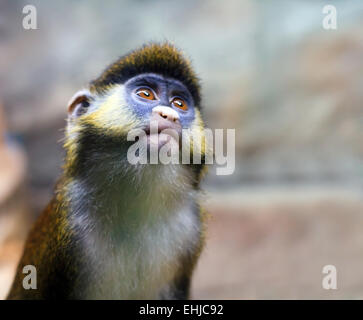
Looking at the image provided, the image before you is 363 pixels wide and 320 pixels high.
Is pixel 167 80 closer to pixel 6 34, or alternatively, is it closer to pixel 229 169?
pixel 229 169

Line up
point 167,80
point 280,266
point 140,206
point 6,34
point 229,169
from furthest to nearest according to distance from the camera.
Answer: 1. point 280,266
2. point 6,34
3. point 229,169
4. point 167,80
5. point 140,206

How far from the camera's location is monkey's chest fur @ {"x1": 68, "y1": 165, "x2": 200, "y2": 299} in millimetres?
2555

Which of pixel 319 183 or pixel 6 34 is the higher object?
pixel 6 34

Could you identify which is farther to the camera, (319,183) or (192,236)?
(319,183)

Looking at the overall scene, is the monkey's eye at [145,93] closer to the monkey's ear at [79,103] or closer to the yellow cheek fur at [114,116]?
the yellow cheek fur at [114,116]

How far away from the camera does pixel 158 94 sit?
8.80 feet

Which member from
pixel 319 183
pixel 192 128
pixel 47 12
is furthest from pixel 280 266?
pixel 47 12

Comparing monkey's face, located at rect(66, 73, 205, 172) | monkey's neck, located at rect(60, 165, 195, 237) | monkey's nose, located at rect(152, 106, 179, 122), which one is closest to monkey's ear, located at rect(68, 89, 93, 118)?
monkey's face, located at rect(66, 73, 205, 172)

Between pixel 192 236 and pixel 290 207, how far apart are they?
3014 mm

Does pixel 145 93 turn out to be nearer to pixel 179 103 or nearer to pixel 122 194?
pixel 179 103

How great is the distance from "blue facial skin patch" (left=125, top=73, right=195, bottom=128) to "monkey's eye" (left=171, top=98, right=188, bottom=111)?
Answer: 0.02 m

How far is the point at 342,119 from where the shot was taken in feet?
18.0

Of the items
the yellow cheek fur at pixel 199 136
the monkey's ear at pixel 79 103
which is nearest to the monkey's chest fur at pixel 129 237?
the yellow cheek fur at pixel 199 136

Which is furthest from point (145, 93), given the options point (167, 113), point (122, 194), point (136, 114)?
point (122, 194)
